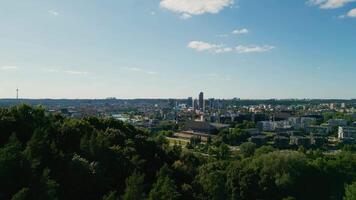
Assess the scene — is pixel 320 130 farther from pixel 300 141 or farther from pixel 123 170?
pixel 123 170

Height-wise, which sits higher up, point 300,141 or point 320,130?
point 320,130

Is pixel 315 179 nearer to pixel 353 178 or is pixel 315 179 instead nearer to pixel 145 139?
pixel 353 178

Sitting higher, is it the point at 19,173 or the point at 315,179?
the point at 19,173

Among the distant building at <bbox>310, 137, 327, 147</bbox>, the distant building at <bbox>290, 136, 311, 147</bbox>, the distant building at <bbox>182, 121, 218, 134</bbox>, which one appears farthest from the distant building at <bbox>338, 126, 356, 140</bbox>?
the distant building at <bbox>182, 121, 218, 134</bbox>

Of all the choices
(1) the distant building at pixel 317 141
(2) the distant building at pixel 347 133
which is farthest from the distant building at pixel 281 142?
(2) the distant building at pixel 347 133

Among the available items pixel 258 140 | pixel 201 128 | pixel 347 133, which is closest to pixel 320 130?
pixel 347 133

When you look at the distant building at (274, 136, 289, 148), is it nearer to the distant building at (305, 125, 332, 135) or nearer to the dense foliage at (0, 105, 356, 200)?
the distant building at (305, 125, 332, 135)

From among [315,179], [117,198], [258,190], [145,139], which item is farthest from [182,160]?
[117,198]

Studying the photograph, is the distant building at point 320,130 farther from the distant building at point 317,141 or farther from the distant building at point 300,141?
the distant building at point 300,141
